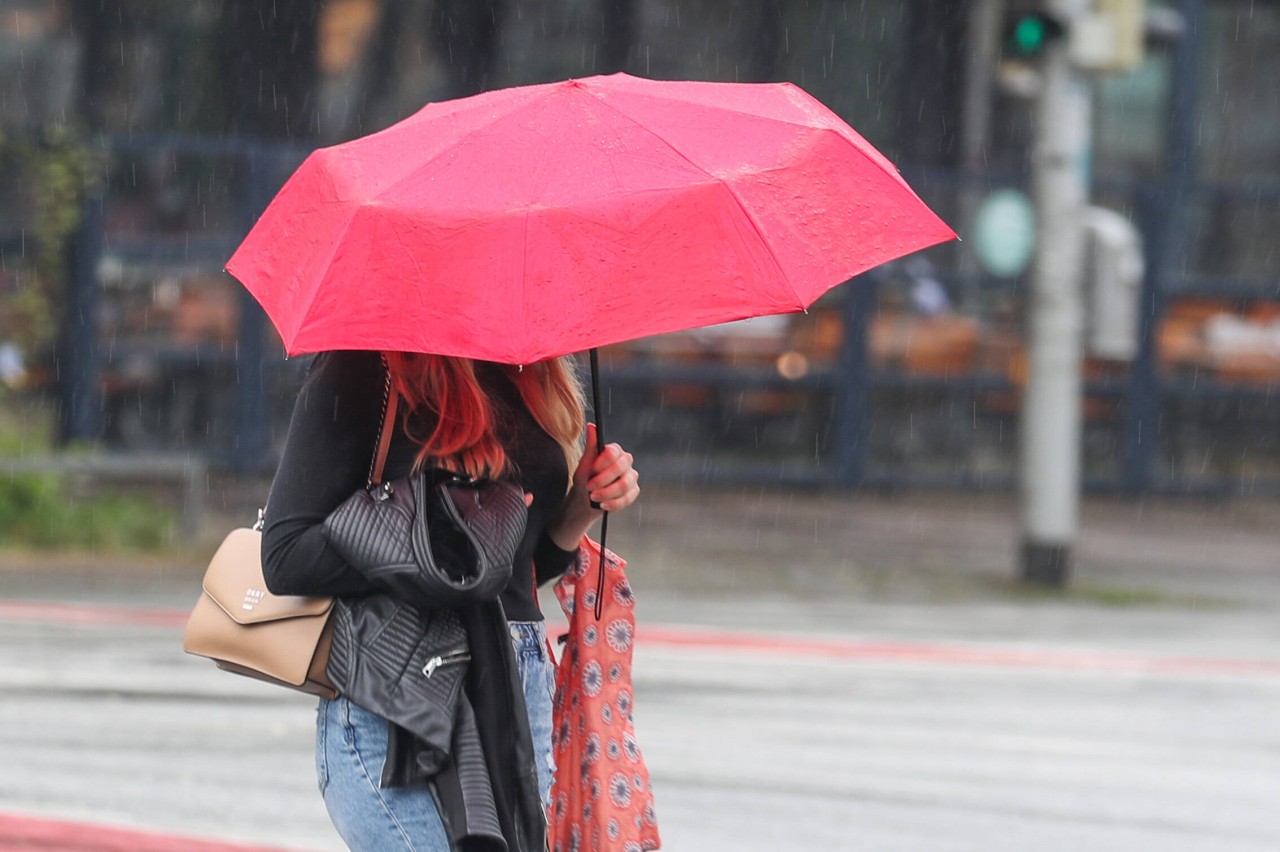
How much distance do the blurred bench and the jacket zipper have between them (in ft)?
31.4

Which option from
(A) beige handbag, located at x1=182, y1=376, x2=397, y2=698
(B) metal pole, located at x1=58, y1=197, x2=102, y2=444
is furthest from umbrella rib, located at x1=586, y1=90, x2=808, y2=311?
(B) metal pole, located at x1=58, y1=197, x2=102, y2=444

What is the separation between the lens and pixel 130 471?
12633 millimetres

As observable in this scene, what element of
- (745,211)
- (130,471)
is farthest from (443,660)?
(130,471)

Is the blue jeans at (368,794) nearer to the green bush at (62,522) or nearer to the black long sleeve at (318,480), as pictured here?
the black long sleeve at (318,480)

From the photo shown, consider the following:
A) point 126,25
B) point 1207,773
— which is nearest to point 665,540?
point 1207,773

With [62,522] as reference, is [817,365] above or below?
above

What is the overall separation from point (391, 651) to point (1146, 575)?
10737 millimetres

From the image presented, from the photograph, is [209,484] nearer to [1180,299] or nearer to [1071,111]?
[1071,111]

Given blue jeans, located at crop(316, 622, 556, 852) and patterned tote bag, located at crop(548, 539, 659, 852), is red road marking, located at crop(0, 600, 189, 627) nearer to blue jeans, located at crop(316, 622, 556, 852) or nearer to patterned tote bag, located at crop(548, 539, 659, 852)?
patterned tote bag, located at crop(548, 539, 659, 852)

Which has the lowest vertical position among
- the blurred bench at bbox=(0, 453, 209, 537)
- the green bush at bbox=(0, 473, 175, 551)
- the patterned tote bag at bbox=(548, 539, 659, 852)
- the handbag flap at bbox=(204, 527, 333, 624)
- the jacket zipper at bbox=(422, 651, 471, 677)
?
the green bush at bbox=(0, 473, 175, 551)

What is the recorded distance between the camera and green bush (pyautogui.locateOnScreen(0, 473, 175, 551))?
11.9m

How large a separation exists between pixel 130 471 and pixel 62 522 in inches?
29.8

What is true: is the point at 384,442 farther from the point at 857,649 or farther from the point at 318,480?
the point at 857,649

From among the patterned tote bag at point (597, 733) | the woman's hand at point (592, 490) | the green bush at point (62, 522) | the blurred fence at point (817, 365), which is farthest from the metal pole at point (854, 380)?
the woman's hand at point (592, 490)
